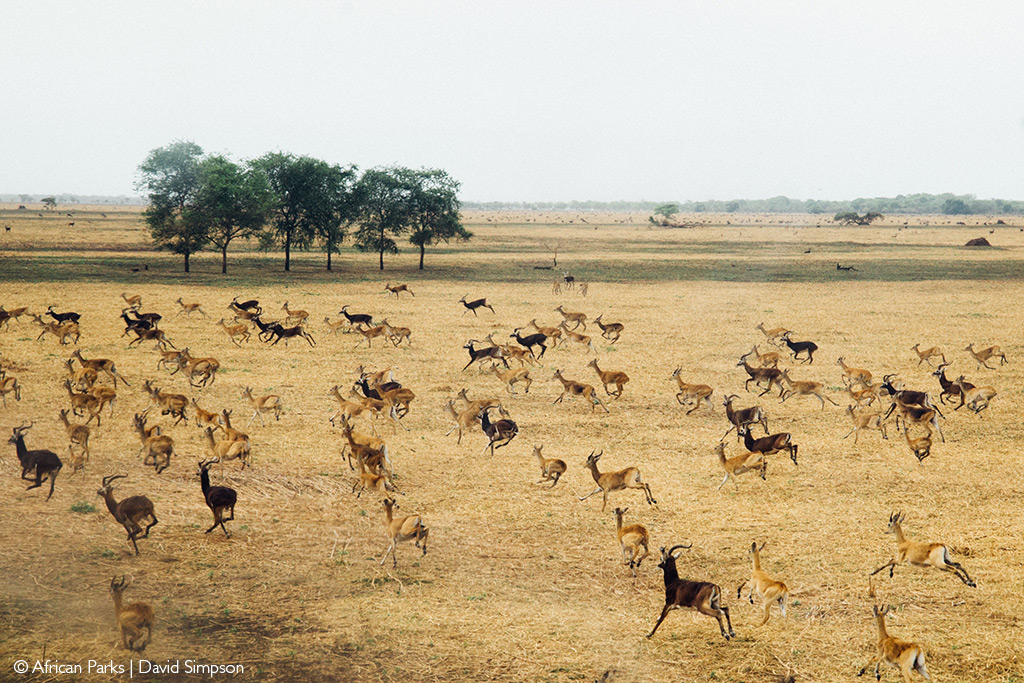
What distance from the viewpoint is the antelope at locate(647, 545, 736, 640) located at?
307 inches

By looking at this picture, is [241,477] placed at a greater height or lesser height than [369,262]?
lesser

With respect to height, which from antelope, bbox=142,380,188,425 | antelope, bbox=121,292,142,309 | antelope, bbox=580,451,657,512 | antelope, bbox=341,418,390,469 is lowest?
antelope, bbox=580,451,657,512

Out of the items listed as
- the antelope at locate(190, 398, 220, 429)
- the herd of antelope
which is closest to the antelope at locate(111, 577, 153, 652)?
the herd of antelope

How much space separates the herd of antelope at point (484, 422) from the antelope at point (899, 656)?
1 centimetres

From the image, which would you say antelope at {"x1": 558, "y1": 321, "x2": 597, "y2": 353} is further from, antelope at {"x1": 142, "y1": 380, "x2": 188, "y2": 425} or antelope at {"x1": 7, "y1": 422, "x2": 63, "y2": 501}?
antelope at {"x1": 7, "y1": 422, "x2": 63, "y2": 501}

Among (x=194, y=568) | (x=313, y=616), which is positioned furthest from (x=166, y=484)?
(x=313, y=616)

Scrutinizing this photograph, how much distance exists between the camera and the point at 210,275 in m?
44.9

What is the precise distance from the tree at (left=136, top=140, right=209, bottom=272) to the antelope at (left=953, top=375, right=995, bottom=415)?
133 ft

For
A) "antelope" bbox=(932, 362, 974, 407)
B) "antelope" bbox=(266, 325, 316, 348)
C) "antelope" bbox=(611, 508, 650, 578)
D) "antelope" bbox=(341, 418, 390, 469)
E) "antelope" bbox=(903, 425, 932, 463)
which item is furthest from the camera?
"antelope" bbox=(266, 325, 316, 348)

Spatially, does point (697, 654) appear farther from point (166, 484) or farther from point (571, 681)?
point (166, 484)

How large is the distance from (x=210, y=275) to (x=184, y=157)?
9266mm

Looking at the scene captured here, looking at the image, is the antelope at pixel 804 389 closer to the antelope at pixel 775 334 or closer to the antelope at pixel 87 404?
the antelope at pixel 775 334

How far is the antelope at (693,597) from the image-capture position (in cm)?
781

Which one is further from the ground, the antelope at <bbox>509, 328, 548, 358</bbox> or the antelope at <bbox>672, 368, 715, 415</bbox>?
the antelope at <bbox>509, 328, 548, 358</bbox>
